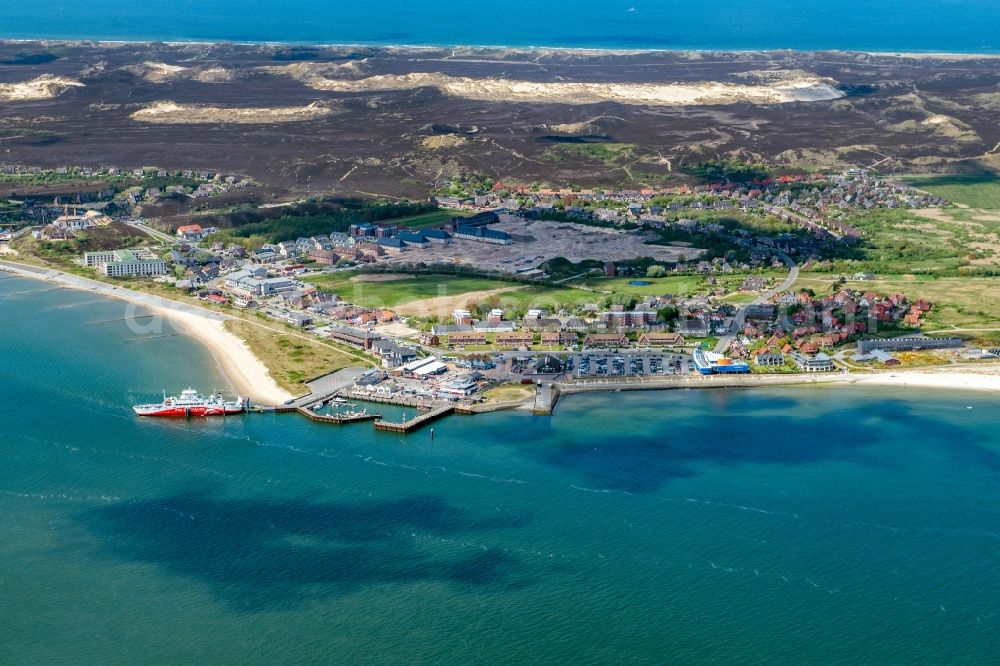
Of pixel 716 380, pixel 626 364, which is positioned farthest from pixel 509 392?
pixel 716 380

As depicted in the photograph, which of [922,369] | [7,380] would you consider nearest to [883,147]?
[922,369]

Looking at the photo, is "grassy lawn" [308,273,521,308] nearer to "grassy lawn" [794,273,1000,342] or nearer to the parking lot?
the parking lot

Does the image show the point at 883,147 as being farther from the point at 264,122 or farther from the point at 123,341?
the point at 123,341

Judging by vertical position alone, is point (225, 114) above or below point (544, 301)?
above

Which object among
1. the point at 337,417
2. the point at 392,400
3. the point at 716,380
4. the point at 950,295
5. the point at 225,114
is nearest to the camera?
the point at 337,417

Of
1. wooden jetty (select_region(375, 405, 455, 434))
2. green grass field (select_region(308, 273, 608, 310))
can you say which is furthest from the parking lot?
green grass field (select_region(308, 273, 608, 310))

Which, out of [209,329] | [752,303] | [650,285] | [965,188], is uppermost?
[965,188]

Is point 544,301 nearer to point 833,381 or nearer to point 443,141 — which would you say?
point 833,381
